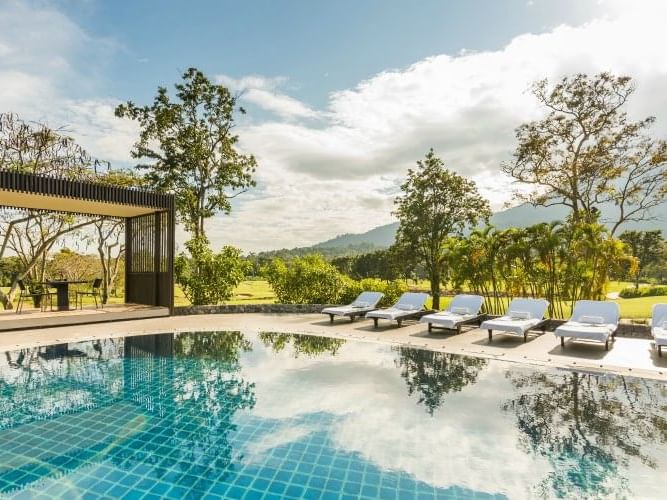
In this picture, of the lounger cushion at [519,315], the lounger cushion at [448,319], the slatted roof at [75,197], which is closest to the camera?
the lounger cushion at [519,315]

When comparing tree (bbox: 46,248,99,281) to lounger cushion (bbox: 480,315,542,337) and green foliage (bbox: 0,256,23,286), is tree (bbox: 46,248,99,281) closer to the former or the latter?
green foliage (bbox: 0,256,23,286)

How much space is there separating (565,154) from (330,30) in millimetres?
11317

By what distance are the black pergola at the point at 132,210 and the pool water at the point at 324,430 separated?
16.4 ft

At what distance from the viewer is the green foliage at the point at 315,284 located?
50.9ft

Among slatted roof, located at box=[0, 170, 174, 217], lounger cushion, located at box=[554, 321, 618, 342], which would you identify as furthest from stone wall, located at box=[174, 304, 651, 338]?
lounger cushion, located at box=[554, 321, 618, 342]

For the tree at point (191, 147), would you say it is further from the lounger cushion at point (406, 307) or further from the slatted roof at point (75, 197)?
the lounger cushion at point (406, 307)

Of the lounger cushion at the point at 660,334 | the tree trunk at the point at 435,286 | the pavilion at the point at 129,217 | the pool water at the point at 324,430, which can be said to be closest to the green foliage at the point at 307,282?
the pavilion at the point at 129,217

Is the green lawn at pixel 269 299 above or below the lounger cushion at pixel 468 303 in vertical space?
below

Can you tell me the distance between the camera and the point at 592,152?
17.4 metres

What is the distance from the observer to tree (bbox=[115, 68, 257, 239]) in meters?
19.2

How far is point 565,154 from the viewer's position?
18.0 meters

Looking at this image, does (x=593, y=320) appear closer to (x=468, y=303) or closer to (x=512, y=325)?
(x=512, y=325)

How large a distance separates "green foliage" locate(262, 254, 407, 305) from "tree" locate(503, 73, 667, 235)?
890cm

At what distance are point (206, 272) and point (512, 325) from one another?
10.6 metres
